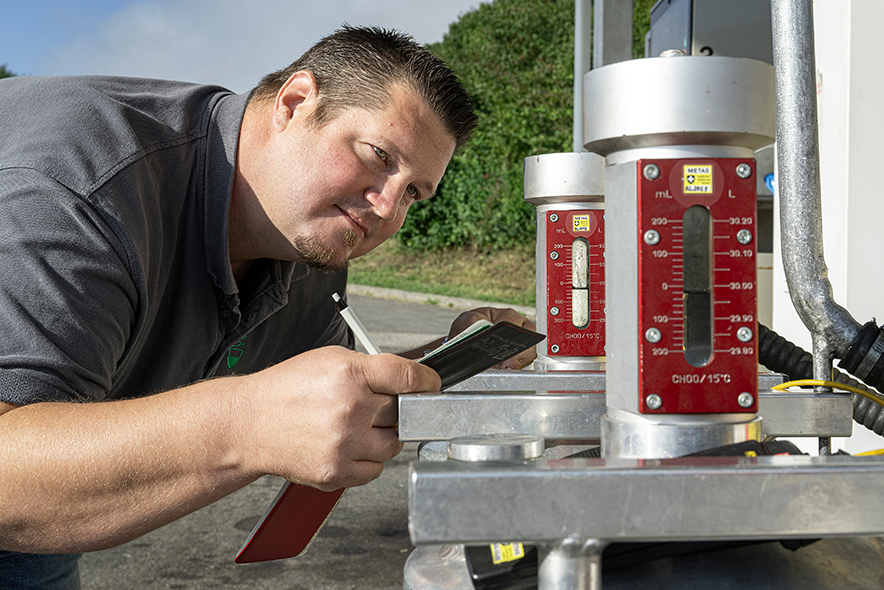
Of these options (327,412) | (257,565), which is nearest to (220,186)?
(327,412)

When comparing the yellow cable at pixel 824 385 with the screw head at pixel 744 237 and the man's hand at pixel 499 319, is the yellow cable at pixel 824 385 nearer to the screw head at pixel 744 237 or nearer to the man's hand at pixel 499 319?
the screw head at pixel 744 237

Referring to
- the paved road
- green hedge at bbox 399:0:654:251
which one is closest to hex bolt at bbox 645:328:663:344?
the paved road

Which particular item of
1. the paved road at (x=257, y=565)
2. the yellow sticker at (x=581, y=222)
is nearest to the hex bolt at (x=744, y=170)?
the yellow sticker at (x=581, y=222)

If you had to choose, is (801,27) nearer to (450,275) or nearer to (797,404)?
(797,404)

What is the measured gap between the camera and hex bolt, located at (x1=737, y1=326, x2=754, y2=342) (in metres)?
0.62

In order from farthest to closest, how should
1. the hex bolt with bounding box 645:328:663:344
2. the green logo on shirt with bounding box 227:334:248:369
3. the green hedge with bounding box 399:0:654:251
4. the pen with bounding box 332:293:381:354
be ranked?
the green hedge with bounding box 399:0:654:251 → the green logo on shirt with bounding box 227:334:248:369 → the pen with bounding box 332:293:381:354 → the hex bolt with bounding box 645:328:663:344

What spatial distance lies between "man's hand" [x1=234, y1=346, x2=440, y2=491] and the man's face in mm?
743

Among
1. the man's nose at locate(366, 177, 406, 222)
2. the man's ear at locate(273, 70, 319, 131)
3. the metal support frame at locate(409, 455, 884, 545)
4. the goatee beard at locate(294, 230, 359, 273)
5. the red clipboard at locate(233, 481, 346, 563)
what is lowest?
the red clipboard at locate(233, 481, 346, 563)

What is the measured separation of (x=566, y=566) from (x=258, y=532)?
18.6 inches

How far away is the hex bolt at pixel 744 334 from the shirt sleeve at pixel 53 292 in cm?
80

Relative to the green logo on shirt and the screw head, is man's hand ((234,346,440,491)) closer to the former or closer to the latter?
the screw head

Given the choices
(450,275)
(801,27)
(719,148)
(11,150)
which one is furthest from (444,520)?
(450,275)

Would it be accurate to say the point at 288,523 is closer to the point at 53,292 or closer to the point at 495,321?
the point at 53,292

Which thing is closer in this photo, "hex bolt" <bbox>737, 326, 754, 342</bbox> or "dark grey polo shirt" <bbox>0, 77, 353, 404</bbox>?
"hex bolt" <bbox>737, 326, 754, 342</bbox>
